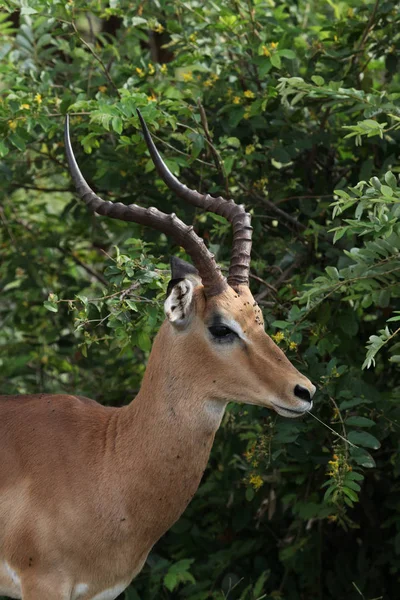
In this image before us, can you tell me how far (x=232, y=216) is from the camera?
4.51 m

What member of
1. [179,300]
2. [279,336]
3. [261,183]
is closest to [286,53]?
[261,183]

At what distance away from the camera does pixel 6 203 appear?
7.45m

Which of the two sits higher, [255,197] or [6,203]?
[255,197]

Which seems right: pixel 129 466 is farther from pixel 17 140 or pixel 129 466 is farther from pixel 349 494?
pixel 17 140

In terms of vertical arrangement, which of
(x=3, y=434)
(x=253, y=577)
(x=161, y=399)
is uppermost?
(x=161, y=399)

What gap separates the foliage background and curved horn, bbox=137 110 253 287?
0.59m

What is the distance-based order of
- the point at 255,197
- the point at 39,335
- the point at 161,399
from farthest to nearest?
the point at 39,335, the point at 255,197, the point at 161,399

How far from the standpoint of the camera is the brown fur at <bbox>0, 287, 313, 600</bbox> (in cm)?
421

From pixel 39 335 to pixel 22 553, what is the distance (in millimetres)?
2978

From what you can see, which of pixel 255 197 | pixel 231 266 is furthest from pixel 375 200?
pixel 255 197

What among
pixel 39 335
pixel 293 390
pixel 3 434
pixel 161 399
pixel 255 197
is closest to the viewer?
pixel 293 390

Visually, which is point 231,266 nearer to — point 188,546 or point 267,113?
point 267,113

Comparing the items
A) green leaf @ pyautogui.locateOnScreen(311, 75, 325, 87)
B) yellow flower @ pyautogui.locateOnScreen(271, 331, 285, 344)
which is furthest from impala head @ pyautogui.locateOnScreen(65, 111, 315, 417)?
green leaf @ pyautogui.locateOnScreen(311, 75, 325, 87)

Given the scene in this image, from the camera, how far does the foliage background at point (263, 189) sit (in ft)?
17.6
